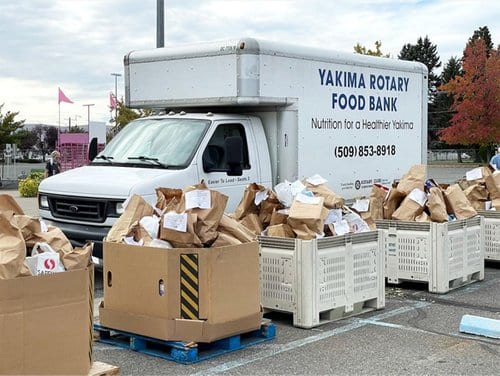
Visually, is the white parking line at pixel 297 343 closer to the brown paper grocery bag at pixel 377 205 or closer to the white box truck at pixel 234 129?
the brown paper grocery bag at pixel 377 205

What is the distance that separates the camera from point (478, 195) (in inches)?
440

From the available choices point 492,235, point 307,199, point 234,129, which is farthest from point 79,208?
point 492,235

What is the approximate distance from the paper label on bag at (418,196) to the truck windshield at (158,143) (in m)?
2.83

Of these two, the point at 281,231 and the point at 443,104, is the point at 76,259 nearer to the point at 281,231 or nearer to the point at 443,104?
the point at 281,231

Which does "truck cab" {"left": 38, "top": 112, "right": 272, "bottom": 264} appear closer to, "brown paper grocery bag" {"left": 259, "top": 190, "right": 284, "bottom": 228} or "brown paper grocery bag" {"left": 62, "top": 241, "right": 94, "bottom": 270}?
"brown paper grocery bag" {"left": 259, "top": 190, "right": 284, "bottom": 228}

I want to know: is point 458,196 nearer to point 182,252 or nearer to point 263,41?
point 263,41

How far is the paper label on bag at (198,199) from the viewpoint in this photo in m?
6.03

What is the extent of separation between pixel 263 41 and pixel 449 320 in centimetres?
455

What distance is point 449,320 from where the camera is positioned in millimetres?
7449

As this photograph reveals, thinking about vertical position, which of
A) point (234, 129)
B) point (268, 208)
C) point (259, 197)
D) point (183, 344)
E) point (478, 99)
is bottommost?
point (183, 344)

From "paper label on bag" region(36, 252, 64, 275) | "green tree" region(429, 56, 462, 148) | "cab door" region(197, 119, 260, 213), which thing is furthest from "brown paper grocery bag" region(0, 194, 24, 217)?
"green tree" region(429, 56, 462, 148)

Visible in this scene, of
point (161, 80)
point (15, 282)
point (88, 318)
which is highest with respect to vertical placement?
point (161, 80)

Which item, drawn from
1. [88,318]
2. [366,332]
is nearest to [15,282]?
[88,318]

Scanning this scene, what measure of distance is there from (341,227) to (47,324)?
12.0 feet
